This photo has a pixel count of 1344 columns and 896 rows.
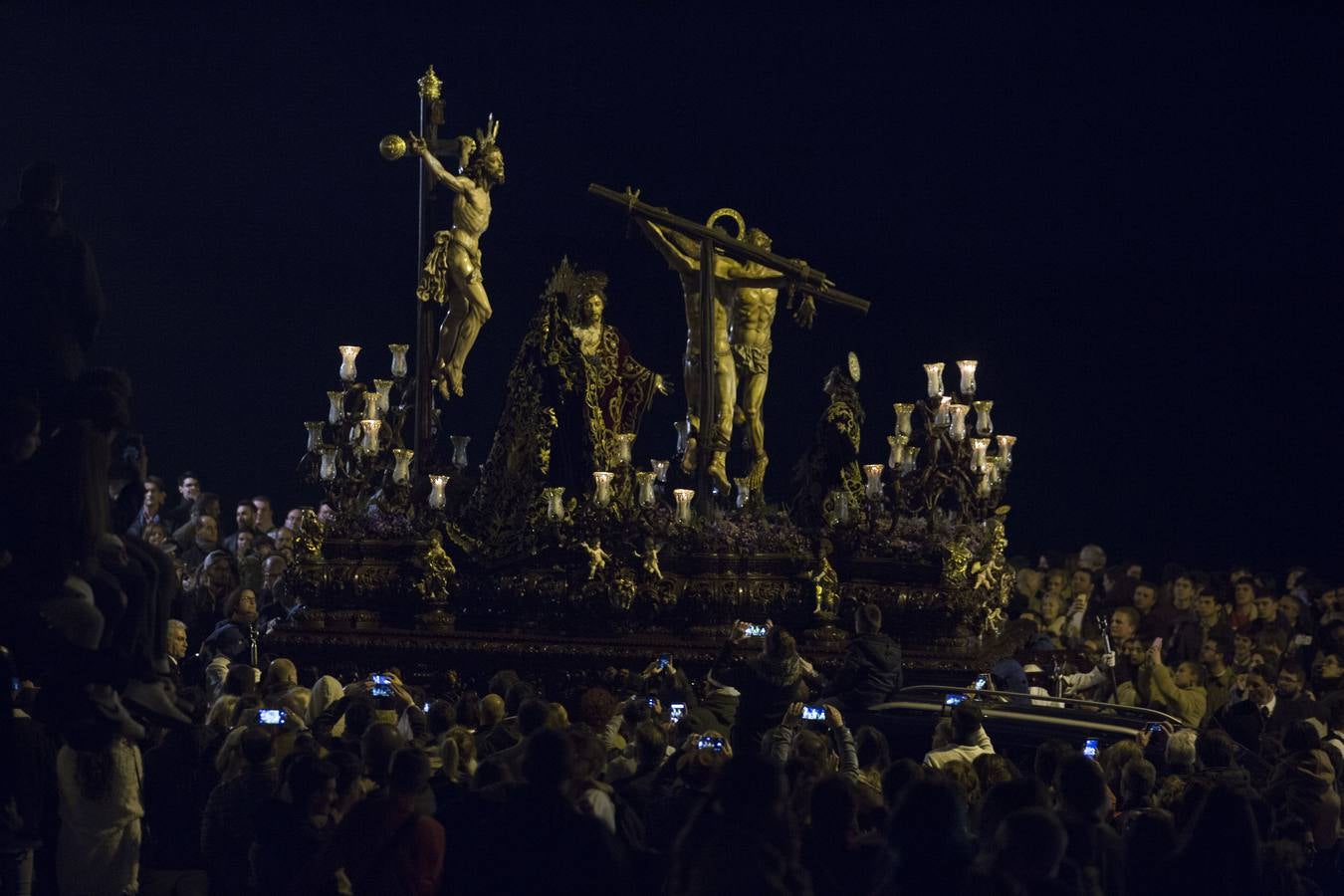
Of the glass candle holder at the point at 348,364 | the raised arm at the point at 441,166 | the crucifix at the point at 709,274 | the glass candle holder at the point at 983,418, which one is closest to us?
the glass candle holder at the point at 983,418

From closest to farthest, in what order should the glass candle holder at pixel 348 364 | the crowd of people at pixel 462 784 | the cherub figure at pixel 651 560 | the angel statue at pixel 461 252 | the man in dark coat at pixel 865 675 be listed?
the crowd of people at pixel 462 784 < the man in dark coat at pixel 865 675 < the cherub figure at pixel 651 560 < the glass candle holder at pixel 348 364 < the angel statue at pixel 461 252

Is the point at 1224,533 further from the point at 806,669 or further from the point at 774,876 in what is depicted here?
the point at 774,876

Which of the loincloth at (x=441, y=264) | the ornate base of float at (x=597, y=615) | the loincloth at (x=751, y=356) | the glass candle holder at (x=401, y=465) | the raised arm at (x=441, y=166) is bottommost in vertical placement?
the ornate base of float at (x=597, y=615)

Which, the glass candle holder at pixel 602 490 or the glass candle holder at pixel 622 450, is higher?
the glass candle holder at pixel 622 450

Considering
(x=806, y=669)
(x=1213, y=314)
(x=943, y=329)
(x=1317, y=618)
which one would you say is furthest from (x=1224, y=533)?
(x=806, y=669)

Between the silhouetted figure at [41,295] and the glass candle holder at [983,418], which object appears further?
the glass candle holder at [983,418]

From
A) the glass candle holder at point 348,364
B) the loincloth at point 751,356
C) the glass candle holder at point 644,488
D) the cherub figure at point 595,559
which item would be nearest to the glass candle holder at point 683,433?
the loincloth at point 751,356

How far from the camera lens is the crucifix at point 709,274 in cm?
1773

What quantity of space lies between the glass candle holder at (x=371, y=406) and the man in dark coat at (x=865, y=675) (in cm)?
578

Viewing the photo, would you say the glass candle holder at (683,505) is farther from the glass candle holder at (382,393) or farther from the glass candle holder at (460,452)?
the glass candle holder at (382,393)

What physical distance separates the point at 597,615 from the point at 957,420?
3475mm

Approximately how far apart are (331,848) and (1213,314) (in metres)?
19.2

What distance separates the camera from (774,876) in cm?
658

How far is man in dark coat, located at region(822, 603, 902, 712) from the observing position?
13.2m
